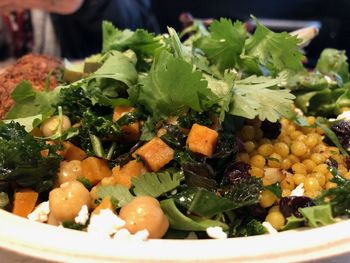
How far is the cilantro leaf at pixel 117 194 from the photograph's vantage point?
4.09ft

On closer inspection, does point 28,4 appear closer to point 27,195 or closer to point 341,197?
point 27,195

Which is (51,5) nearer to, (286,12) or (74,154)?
(74,154)

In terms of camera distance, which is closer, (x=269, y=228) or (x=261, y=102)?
(x=269, y=228)

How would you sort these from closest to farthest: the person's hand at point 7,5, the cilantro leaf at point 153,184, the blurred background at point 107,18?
the cilantro leaf at point 153,184 < the person's hand at point 7,5 < the blurred background at point 107,18

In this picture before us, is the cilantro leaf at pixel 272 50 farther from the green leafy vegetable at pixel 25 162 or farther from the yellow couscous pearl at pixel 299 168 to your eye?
the green leafy vegetable at pixel 25 162

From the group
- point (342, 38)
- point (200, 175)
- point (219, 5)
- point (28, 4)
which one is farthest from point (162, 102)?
point (219, 5)

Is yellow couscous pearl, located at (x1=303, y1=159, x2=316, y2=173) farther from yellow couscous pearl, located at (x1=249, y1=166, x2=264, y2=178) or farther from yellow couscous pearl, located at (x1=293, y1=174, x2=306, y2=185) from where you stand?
yellow couscous pearl, located at (x1=249, y1=166, x2=264, y2=178)

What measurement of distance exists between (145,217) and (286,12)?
361cm

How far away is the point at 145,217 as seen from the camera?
1.14 m

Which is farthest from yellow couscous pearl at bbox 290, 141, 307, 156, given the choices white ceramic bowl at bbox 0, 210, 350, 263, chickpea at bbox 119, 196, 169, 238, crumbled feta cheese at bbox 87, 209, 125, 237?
crumbled feta cheese at bbox 87, 209, 125, 237

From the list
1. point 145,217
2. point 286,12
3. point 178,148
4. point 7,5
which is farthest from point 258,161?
point 286,12

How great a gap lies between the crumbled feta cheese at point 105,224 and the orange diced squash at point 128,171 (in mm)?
177

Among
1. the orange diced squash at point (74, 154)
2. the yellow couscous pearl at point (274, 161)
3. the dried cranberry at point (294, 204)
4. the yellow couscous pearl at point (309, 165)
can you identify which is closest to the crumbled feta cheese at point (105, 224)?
the orange diced squash at point (74, 154)

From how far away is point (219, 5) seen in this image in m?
4.49
